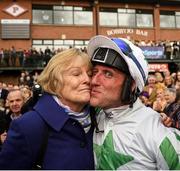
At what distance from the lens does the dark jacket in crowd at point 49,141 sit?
86.6 inches

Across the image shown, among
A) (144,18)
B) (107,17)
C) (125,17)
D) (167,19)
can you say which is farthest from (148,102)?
(167,19)

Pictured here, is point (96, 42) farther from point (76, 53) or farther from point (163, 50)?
point (163, 50)

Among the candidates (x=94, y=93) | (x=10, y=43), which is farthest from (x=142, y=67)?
(x=10, y=43)

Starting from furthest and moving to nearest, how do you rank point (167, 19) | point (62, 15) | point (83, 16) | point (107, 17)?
1. point (167, 19)
2. point (107, 17)
3. point (83, 16)
4. point (62, 15)

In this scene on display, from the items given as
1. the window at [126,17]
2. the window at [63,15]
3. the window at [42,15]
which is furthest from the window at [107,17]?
the window at [42,15]

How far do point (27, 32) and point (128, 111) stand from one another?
92.7ft

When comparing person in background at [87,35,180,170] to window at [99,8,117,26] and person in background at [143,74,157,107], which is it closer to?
person in background at [143,74,157,107]

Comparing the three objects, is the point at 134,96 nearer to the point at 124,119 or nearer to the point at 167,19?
the point at 124,119

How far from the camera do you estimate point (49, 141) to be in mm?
2246

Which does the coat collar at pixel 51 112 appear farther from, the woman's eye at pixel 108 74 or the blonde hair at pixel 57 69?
the woman's eye at pixel 108 74

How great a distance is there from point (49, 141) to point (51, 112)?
16cm

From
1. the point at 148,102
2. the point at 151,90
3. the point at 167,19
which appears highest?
the point at 167,19

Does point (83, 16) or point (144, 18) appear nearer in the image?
point (83, 16)

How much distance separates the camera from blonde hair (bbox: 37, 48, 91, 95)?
2.38m
